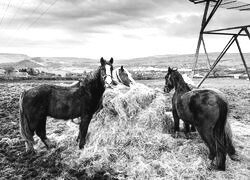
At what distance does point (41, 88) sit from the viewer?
5.58 metres

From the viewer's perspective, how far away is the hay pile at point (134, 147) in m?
4.54

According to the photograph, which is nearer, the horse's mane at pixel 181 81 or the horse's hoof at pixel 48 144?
the horse's hoof at pixel 48 144

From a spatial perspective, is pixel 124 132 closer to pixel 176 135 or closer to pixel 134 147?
pixel 134 147

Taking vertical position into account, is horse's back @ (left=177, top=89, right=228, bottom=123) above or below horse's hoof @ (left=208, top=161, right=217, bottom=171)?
above

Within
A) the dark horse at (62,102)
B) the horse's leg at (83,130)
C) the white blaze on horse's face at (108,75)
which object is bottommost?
the horse's leg at (83,130)

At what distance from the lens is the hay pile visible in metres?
4.54

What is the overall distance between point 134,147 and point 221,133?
1.88m

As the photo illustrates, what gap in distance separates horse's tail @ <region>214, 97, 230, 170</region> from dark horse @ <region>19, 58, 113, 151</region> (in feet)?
8.25

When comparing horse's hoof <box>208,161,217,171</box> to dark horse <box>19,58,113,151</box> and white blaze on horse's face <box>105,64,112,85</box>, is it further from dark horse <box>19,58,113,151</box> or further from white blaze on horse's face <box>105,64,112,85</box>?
dark horse <box>19,58,113,151</box>

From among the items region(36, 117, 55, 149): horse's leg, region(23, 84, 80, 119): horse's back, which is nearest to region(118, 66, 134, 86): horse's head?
region(23, 84, 80, 119): horse's back

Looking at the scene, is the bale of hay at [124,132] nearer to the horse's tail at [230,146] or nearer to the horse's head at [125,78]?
the horse's tail at [230,146]

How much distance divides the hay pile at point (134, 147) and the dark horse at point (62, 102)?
0.50 metres

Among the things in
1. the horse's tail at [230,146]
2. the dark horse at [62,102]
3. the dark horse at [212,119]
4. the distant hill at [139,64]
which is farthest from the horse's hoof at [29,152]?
the distant hill at [139,64]

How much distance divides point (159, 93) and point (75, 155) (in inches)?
117
